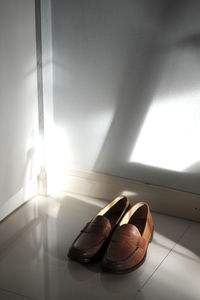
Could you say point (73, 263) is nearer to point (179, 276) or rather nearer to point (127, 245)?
point (127, 245)

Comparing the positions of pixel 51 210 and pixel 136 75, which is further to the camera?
pixel 51 210

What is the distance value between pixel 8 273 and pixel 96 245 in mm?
294

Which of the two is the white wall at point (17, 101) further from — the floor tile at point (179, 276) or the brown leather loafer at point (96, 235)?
the floor tile at point (179, 276)

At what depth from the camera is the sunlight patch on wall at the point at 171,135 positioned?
180 centimetres

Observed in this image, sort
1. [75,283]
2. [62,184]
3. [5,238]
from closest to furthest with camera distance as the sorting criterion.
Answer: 1. [75,283]
2. [5,238]
3. [62,184]

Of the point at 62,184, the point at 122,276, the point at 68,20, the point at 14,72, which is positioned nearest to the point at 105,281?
the point at 122,276

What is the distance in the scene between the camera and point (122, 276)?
156cm

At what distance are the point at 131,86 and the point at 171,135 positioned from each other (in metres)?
0.24

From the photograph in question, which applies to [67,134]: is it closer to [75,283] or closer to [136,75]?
[136,75]

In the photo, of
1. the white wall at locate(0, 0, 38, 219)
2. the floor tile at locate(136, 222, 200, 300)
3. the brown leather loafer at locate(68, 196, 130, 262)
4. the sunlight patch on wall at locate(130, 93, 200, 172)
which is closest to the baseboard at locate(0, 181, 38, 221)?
the white wall at locate(0, 0, 38, 219)

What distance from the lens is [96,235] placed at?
167 centimetres

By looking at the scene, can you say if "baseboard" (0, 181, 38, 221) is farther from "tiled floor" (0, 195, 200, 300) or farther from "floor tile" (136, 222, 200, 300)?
"floor tile" (136, 222, 200, 300)

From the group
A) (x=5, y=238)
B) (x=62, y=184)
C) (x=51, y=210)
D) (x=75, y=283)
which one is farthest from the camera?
(x=62, y=184)

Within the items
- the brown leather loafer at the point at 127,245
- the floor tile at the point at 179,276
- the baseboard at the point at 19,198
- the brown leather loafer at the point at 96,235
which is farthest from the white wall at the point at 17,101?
the floor tile at the point at 179,276
